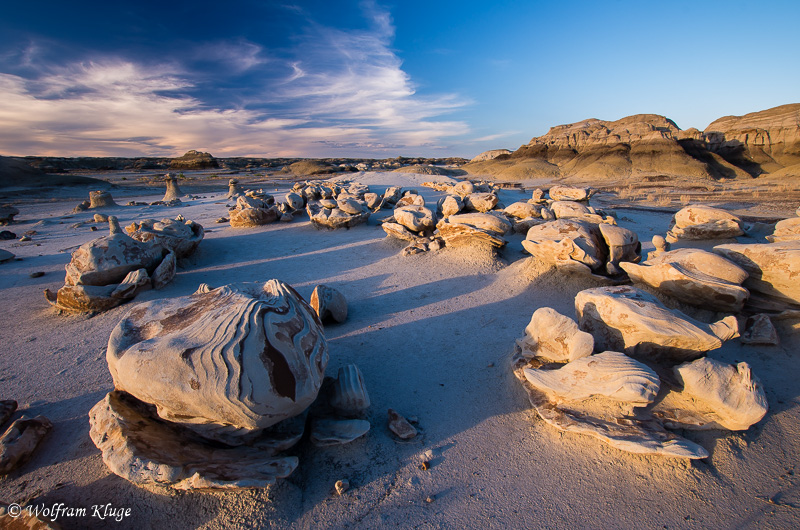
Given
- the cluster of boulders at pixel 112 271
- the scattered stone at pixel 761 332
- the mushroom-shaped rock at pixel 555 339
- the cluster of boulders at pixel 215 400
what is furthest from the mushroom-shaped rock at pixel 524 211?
the cluster of boulders at pixel 112 271

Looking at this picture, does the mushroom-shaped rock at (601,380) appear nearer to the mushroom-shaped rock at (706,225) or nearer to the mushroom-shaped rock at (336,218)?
the mushroom-shaped rock at (706,225)

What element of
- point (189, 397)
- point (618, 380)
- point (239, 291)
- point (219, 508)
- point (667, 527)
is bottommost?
point (667, 527)

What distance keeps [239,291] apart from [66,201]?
66.8 feet

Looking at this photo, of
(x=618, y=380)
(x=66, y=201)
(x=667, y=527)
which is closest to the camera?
(x=667, y=527)

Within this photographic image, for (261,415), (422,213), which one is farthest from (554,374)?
(422,213)

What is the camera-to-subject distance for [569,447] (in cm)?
223

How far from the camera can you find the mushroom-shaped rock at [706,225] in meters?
5.68

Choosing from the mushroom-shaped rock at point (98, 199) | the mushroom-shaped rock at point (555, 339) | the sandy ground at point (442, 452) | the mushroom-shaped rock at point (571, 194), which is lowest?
the sandy ground at point (442, 452)

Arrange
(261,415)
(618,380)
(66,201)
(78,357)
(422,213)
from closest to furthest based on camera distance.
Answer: (261,415), (618,380), (78,357), (422,213), (66,201)

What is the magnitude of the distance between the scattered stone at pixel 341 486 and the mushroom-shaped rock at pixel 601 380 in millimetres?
1506

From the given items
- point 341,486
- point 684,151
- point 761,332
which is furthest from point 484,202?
point 684,151

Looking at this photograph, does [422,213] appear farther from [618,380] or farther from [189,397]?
[189,397]

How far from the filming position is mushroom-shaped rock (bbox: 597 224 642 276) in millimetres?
4625

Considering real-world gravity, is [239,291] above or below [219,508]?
above
